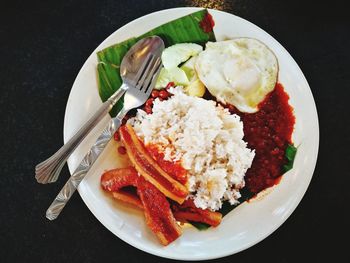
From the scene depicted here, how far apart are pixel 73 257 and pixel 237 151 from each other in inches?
50.3

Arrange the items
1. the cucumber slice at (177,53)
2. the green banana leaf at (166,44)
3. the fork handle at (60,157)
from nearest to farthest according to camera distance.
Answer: the fork handle at (60,157) < the green banana leaf at (166,44) < the cucumber slice at (177,53)

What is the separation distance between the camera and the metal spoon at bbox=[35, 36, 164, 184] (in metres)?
2.87

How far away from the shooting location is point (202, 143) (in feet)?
9.69

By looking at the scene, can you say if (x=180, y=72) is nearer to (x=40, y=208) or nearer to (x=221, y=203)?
(x=221, y=203)

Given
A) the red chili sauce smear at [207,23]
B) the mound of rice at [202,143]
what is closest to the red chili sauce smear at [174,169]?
the mound of rice at [202,143]

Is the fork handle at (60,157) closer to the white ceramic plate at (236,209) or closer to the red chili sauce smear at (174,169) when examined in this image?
the white ceramic plate at (236,209)

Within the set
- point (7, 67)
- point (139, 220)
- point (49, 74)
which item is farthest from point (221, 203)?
point (7, 67)

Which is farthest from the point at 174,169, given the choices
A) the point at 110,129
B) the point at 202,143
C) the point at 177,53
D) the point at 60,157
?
the point at 177,53

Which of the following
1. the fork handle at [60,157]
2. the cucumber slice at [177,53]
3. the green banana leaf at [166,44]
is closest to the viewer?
the fork handle at [60,157]

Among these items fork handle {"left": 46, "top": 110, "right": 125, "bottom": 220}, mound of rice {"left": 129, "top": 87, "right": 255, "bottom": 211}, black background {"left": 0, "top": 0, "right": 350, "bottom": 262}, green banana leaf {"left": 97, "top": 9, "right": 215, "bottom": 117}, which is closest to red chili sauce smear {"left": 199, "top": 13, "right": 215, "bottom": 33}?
green banana leaf {"left": 97, "top": 9, "right": 215, "bottom": 117}

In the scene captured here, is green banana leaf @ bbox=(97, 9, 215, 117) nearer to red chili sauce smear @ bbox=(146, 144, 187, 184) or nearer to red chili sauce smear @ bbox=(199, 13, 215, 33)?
red chili sauce smear @ bbox=(199, 13, 215, 33)

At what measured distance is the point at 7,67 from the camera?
10.9ft

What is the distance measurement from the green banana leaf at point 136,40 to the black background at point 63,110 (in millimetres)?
334

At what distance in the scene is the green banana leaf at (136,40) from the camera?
311 centimetres
